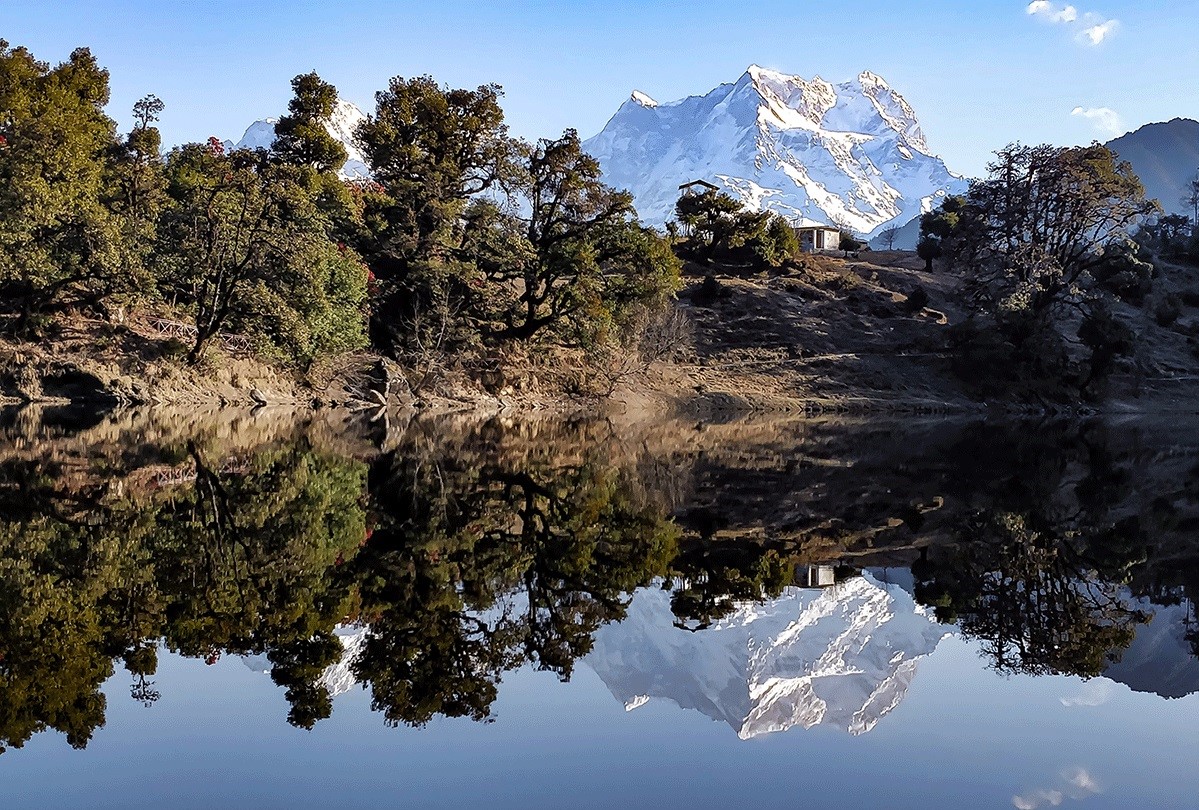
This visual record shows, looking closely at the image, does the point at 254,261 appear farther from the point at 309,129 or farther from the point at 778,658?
the point at 778,658

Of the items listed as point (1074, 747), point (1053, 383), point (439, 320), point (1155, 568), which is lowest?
point (1074, 747)

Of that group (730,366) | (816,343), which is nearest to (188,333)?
(730,366)

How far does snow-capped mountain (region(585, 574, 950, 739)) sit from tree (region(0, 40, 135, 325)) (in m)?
33.0

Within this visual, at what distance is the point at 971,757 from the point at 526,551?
6061 millimetres

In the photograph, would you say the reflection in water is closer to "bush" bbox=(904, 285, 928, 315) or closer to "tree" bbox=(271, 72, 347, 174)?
"tree" bbox=(271, 72, 347, 174)

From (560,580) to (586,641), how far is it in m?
1.98

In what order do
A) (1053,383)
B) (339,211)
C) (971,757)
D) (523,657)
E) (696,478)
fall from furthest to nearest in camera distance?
(1053,383)
(339,211)
(696,478)
(523,657)
(971,757)

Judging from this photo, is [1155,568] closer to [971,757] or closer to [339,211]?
[971,757]

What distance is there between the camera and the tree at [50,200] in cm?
3475

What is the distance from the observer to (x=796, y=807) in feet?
16.8

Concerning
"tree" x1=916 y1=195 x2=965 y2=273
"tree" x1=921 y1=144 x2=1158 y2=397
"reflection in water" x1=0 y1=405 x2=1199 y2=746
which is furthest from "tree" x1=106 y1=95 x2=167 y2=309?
"tree" x1=916 y1=195 x2=965 y2=273

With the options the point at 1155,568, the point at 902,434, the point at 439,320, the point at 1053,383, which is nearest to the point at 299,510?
the point at 1155,568

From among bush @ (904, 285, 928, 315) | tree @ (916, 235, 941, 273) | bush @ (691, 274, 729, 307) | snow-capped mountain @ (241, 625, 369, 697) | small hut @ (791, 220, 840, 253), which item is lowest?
snow-capped mountain @ (241, 625, 369, 697)

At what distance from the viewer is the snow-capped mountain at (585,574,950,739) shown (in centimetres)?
687
